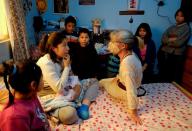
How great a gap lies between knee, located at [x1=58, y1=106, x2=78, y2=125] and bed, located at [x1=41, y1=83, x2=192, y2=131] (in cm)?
4

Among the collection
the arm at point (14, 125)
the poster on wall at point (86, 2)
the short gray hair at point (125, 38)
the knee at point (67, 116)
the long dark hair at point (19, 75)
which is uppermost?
the poster on wall at point (86, 2)

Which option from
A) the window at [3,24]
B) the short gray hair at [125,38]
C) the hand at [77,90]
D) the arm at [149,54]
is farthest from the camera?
the arm at [149,54]

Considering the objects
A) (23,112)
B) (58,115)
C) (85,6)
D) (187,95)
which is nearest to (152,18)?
(85,6)

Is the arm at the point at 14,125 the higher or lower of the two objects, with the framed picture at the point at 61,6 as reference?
lower

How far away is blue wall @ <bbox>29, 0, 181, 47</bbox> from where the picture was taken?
3518 mm

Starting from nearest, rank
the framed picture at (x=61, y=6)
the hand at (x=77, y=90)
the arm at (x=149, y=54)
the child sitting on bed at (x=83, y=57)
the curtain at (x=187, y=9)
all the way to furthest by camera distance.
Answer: the hand at (x=77, y=90), the child sitting on bed at (x=83, y=57), the arm at (x=149, y=54), the curtain at (x=187, y=9), the framed picture at (x=61, y=6)

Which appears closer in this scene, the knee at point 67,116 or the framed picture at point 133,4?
the knee at point 67,116


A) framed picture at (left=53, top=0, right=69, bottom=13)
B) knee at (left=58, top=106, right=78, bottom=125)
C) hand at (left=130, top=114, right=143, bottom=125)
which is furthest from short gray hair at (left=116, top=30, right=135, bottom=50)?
framed picture at (left=53, top=0, right=69, bottom=13)

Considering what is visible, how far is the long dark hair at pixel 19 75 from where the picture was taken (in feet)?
3.31

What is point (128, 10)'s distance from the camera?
3543 mm

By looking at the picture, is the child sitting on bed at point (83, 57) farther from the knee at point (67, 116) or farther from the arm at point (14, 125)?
the arm at point (14, 125)

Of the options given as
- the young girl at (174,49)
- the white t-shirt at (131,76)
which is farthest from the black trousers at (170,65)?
the white t-shirt at (131,76)

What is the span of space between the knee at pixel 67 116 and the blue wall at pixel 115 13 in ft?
7.65

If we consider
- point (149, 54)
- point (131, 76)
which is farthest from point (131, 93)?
point (149, 54)
